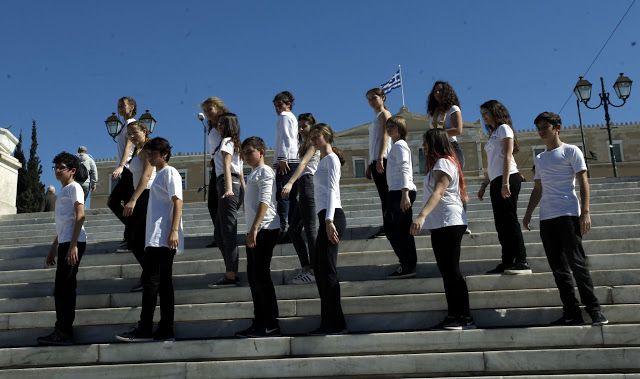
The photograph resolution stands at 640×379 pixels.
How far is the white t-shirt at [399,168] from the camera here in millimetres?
5625

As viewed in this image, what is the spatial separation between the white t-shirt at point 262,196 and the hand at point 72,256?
1.59 m

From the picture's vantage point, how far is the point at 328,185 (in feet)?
16.2

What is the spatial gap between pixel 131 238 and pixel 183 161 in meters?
43.5

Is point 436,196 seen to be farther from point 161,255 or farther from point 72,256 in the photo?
point 72,256

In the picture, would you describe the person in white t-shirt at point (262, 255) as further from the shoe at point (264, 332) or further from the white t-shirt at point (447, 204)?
the white t-shirt at point (447, 204)

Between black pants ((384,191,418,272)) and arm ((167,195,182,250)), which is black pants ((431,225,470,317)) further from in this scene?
arm ((167,195,182,250))

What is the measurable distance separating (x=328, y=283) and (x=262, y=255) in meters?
0.66

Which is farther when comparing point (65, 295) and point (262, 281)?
point (65, 295)

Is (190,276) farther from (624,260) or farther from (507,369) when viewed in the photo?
(624,260)

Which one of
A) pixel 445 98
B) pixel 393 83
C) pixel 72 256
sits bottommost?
pixel 72 256

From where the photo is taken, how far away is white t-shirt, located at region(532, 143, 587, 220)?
472cm

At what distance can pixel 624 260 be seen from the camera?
5.61m

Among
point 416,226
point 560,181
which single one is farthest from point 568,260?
point 416,226

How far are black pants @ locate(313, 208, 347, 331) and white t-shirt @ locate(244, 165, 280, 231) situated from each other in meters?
0.49
